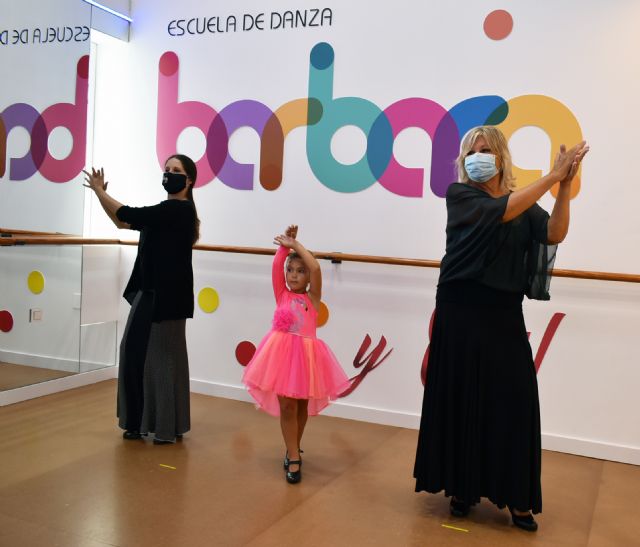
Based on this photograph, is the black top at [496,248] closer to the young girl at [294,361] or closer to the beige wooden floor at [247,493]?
the young girl at [294,361]

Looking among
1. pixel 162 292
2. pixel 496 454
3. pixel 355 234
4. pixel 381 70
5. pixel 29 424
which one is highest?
pixel 381 70

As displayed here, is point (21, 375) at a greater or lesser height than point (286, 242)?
lesser

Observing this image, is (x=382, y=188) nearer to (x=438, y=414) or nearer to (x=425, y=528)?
(x=438, y=414)

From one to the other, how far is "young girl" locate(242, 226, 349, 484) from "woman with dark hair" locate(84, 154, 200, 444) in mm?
542

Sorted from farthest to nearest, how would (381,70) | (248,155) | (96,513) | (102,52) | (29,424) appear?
(102,52) < (248,155) < (381,70) < (29,424) < (96,513)

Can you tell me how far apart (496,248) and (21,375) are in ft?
9.83

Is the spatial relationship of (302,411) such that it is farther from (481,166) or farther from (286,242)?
(481,166)

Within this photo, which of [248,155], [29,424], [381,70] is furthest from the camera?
[248,155]

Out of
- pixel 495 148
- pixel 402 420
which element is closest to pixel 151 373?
pixel 402 420

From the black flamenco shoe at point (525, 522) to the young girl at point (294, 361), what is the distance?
917mm

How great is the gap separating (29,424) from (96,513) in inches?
51.0

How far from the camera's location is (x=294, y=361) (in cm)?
314

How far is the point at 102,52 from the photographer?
492cm

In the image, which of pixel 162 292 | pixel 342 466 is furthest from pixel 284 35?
pixel 342 466
